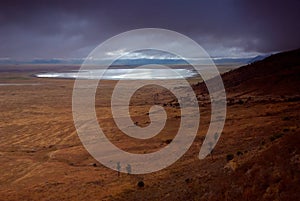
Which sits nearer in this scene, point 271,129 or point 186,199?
point 186,199

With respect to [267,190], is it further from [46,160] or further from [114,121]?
[114,121]

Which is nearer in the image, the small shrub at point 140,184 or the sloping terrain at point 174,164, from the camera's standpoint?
the sloping terrain at point 174,164

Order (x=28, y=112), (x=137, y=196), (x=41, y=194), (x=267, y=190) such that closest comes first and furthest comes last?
1. (x=267, y=190)
2. (x=137, y=196)
3. (x=41, y=194)
4. (x=28, y=112)

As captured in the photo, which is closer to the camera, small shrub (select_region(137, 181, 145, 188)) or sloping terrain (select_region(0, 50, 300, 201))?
sloping terrain (select_region(0, 50, 300, 201))

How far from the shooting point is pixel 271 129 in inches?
1024

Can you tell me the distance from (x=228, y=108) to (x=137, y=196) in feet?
98.2

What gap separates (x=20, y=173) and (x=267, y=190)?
65.1 feet

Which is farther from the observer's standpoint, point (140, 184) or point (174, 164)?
point (174, 164)

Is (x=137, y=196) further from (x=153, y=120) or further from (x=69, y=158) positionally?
(x=153, y=120)

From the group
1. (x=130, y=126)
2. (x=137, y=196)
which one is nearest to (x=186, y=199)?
(x=137, y=196)

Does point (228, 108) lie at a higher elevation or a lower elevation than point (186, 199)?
higher

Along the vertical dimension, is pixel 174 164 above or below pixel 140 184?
above

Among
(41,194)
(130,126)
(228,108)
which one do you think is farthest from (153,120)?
(41,194)

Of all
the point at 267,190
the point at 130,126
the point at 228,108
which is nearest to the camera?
the point at 267,190
